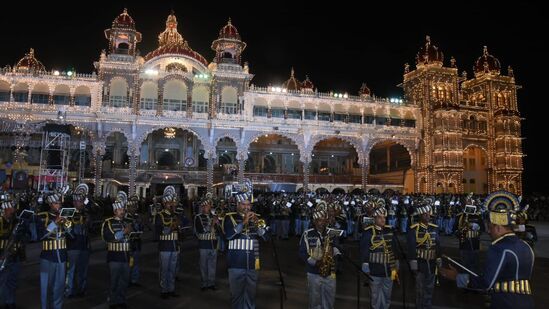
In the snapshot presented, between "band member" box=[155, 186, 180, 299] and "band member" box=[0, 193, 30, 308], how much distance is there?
255cm

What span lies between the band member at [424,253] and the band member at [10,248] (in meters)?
7.12

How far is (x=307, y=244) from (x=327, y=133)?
32663 mm

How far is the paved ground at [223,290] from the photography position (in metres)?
8.34

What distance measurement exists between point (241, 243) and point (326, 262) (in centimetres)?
146

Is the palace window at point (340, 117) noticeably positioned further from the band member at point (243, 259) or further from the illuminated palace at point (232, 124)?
the band member at point (243, 259)

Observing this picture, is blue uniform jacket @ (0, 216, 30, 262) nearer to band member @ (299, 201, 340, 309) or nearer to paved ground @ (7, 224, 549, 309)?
paved ground @ (7, 224, 549, 309)

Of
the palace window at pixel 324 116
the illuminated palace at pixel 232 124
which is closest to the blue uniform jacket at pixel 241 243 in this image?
the illuminated palace at pixel 232 124

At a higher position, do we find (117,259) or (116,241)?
(116,241)

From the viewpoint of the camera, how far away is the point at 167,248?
8945mm

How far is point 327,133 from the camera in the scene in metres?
38.3

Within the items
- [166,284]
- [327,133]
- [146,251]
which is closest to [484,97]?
[327,133]

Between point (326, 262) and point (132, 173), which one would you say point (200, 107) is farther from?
point (326, 262)

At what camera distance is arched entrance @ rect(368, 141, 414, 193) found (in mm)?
43281

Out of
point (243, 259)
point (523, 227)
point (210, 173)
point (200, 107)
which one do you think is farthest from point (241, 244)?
point (200, 107)
